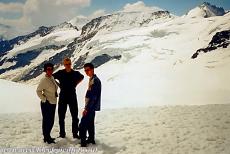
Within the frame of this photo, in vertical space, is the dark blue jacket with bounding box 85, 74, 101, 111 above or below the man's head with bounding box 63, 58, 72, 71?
below

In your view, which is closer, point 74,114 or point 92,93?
point 92,93

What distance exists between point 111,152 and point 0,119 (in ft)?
17.9

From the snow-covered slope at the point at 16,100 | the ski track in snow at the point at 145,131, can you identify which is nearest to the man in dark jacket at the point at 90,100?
the ski track in snow at the point at 145,131

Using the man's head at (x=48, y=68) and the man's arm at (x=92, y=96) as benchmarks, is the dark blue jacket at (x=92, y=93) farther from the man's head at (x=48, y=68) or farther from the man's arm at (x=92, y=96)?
the man's head at (x=48, y=68)

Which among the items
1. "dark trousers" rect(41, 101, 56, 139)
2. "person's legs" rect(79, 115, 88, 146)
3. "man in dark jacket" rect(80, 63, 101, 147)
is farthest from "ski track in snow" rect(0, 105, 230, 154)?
"man in dark jacket" rect(80, 63, 101, 147)

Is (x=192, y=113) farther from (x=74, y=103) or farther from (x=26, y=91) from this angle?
(x=26, y=91)

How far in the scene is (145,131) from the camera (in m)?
12.5

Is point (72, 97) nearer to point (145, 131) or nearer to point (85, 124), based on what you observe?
point (85, 124)

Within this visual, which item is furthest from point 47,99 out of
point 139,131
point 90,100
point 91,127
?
point 139,131

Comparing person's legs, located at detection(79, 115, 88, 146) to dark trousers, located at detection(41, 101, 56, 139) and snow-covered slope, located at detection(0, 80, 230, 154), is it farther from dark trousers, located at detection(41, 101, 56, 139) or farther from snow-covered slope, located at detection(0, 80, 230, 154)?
dark trousers, located at detection(41, 101, 56, 139)

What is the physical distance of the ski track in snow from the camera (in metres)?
10.5

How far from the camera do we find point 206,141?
36.4ft

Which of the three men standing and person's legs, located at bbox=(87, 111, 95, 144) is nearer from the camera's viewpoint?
the three men standing

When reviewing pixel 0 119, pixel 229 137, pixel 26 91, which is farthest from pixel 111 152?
pixel 26 91
